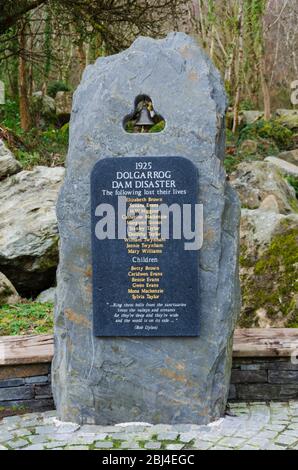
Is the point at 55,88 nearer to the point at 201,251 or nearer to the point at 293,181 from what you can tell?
the point at 293,181

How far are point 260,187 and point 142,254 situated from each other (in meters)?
5.54

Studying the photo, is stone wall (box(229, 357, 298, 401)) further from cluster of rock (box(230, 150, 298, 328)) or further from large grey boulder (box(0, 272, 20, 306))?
large grey boulder (box(0, 272, 20, 306))

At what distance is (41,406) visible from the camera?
4.51m

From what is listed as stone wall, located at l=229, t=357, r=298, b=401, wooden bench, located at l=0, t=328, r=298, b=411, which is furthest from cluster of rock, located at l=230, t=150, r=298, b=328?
stone wall, located at l=229, t=357, r=298, b=401

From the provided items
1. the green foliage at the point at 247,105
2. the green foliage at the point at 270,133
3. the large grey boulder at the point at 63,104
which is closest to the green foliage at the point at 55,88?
the large grey boulder at the point at 63,104

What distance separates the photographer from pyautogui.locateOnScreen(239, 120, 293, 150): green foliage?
51.9 feet

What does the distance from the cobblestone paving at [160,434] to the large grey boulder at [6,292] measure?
2.49 m

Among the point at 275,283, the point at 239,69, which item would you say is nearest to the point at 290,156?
the point at 239,69

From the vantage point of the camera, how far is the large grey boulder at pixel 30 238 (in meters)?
6.98

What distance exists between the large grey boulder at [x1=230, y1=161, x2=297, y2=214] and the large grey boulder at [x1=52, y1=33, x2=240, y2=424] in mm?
4770

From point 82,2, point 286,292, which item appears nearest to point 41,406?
point 286,292

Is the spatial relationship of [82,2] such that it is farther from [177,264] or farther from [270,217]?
[177,264]

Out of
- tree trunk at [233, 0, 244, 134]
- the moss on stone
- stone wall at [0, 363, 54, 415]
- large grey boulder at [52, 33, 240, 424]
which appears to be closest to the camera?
large grey boulder at [52, 33, 240, 424]

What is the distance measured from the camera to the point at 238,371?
4.60m
